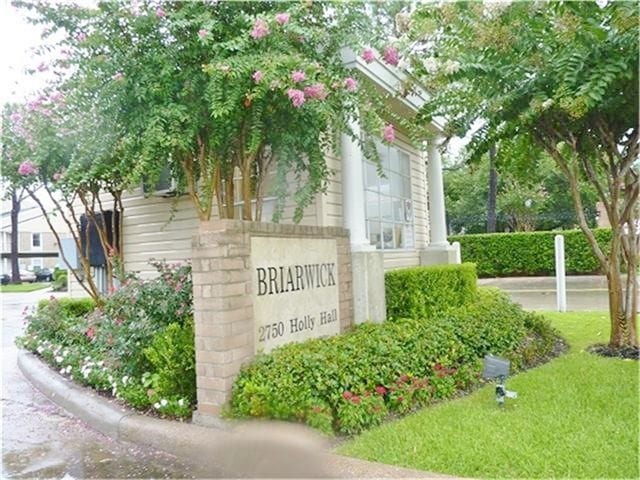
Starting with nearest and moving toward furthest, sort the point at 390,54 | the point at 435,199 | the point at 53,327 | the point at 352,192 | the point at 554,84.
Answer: the point at 390,54 < the point at 554,84 < the point at 352,192 < the point at 53,327 < the point at 435,199

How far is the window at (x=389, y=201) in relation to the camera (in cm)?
736

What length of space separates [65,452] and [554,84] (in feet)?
18.2

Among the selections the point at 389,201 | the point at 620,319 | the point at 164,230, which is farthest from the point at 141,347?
the point at 620,319

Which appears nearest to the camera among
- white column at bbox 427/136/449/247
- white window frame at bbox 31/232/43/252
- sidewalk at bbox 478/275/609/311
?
white column at bbox 427/136/449/247

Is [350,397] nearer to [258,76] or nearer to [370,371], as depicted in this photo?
[370,371]

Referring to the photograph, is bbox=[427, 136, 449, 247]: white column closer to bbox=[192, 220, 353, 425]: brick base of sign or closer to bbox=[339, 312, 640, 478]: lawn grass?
bbox=[339, 312, 640, 478]: lawn grass

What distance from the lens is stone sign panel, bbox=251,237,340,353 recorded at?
167 inches

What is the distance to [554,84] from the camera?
5402 millimetres

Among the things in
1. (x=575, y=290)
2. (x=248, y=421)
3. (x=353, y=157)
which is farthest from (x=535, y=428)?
(x=575, y=290)

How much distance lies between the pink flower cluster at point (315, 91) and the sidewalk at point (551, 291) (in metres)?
7.76

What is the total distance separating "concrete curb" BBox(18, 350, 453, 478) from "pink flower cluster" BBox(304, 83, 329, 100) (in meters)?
2.70

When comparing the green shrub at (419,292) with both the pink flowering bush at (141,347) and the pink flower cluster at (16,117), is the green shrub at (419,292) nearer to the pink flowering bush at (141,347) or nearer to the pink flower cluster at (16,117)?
the pink flowering bush at (141,347)

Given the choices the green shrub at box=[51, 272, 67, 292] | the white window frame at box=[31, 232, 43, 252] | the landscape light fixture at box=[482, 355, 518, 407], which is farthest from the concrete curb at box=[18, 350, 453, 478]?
the white window frame at box=[31, 232, 43, 252]

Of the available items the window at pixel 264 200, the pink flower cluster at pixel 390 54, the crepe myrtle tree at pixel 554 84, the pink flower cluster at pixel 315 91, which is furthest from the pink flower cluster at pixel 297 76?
the window at pixel 264 200
